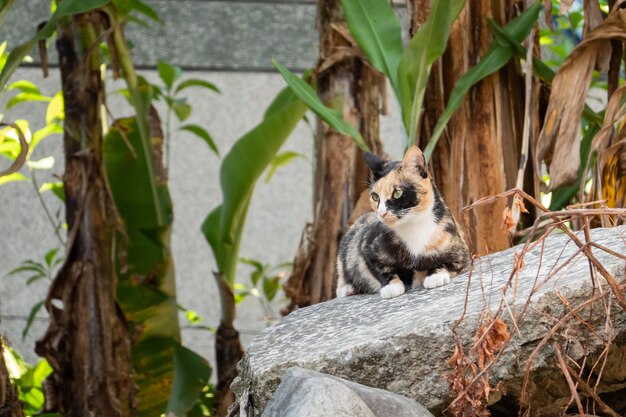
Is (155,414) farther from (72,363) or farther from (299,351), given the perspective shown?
(299,351)

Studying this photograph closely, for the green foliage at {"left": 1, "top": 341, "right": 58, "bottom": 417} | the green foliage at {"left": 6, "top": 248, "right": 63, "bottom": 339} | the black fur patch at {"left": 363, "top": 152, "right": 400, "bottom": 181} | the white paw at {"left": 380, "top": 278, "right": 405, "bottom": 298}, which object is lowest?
the green foliage at {"left": 1, "top": 341, "right": 58, "bottom": 417}

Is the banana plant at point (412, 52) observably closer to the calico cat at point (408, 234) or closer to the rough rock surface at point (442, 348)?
the calico cat at point (408, 234)

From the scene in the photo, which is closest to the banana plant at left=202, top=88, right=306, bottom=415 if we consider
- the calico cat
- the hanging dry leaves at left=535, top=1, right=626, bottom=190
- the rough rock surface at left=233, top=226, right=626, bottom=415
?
the hanging dry leaves at left=535, top=1, right=626, bottom=190

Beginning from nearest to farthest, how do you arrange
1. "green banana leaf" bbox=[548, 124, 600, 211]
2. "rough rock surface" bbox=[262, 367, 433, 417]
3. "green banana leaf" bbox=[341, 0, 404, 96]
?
"rough rock surface" bbox=[262, 367, 433, 417], "green banana leaf" bbox=[341, 0, 404, 96], "green banana leaf" bbox=[548, 124, 600, 211]

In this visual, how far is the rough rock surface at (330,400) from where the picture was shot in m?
1.70

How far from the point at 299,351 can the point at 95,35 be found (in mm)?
1970

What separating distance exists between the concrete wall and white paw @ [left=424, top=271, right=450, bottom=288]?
3323 mm

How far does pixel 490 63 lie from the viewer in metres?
3.07

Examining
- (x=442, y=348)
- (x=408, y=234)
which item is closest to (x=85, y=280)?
(x=408, y=234)

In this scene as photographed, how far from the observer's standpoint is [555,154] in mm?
2947

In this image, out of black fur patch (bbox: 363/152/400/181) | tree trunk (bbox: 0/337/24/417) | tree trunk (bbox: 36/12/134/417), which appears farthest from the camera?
tree trunk (bbox: 36/12/134/417)

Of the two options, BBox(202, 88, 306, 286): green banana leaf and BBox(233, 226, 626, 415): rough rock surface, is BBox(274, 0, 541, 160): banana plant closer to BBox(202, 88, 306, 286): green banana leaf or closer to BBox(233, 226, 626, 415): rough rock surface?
BBox(202, 88, 306, 286): green banana leaf

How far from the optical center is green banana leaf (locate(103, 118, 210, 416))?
371 cm

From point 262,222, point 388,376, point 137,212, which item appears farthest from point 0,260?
point 388,376
